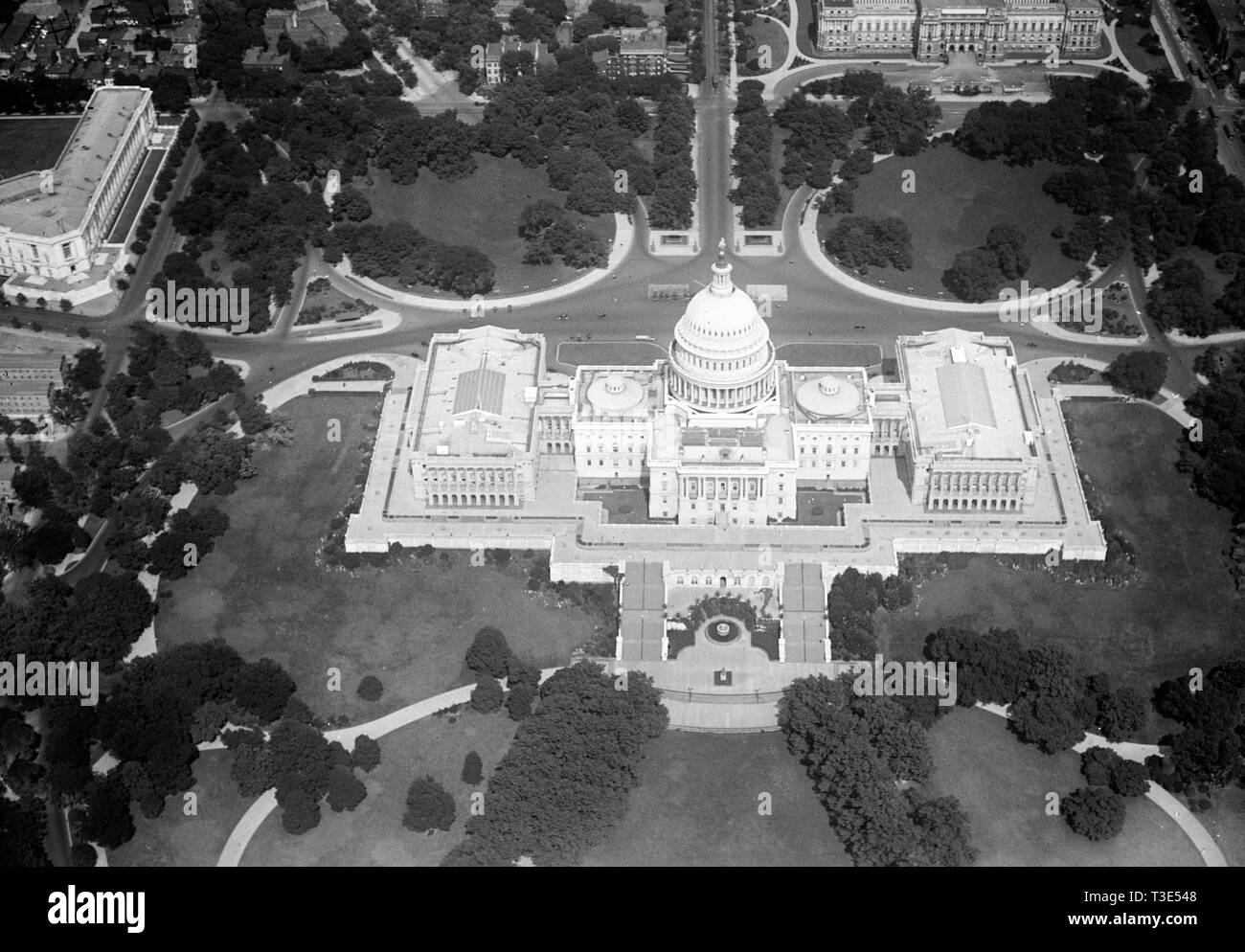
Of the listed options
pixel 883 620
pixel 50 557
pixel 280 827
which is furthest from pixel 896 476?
pixel 50 557

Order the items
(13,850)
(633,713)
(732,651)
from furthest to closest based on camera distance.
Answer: (732,651)
(633,713)
(13,850)

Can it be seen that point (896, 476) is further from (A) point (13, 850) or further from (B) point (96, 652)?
(A) point (13, 850)

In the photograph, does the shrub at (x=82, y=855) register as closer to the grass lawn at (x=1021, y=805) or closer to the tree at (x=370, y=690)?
the tree at (x=370, y=690)

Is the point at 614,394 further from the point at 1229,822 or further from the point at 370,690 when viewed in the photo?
the point at 1229,822

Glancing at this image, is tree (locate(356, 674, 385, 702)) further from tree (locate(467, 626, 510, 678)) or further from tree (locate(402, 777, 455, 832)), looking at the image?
tree (locate(402, 777, 455, 832))

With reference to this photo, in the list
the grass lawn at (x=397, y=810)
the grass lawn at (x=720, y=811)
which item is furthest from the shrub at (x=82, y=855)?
the grass lawn at (x=720, y=811)

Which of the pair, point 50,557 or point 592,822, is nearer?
point 592,822

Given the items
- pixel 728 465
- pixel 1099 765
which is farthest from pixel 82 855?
pixel 1099 765
